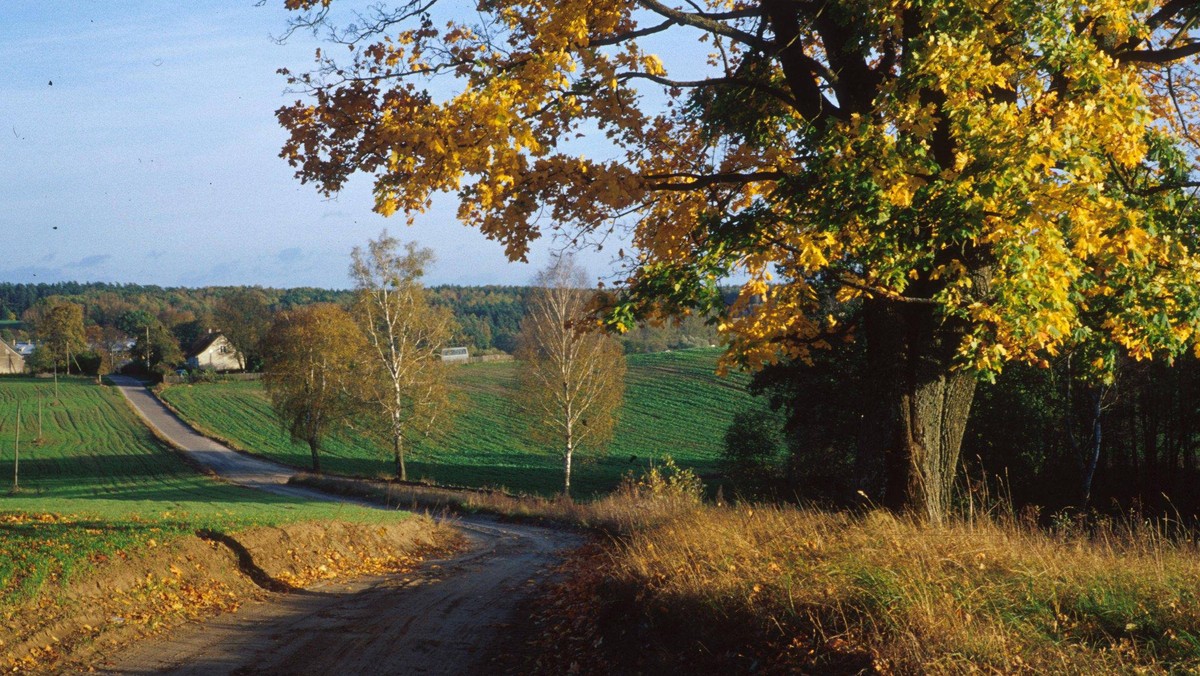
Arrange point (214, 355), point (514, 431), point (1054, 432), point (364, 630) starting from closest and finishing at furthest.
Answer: point (364, 630) < point (1054, 432) < point (514, 431) < point (214, 355)

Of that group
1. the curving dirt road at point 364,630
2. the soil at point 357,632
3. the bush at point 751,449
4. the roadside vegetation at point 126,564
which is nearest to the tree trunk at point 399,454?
the bush at point 751,449

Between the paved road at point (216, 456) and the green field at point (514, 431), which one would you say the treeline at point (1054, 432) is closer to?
the green field at point (514, 431)

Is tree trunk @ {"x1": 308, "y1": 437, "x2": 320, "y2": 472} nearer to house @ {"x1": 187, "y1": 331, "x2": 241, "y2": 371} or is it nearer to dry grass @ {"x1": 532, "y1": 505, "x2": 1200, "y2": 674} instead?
house @ {"x1": 187, "y1": 331, "x2": 241, "y2": 371}

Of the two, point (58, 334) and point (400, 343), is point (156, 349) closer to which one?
point (58, 334)

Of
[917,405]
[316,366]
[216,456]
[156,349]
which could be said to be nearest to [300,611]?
[917,405]

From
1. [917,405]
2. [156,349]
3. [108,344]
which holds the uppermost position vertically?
[108,344]

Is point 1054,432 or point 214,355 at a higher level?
point 214,355

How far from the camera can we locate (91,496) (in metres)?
41.2

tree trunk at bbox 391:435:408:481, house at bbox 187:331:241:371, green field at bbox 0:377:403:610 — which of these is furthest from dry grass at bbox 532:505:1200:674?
house at bbox 187:331:241:371

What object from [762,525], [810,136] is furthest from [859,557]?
[810,136]

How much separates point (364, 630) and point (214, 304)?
10804 cm

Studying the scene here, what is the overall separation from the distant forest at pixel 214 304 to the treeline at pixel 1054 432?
29103 mm

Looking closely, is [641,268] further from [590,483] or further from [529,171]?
[590,483]

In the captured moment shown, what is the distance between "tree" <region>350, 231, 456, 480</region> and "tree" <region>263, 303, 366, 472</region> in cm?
120
